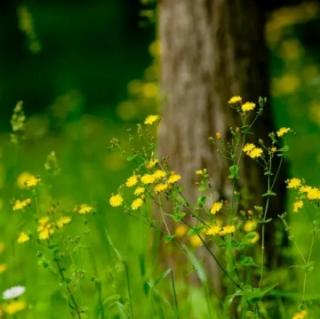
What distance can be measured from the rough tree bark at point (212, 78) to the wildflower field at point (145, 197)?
0.8 inches

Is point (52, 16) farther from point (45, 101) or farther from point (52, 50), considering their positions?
point (45, 101)

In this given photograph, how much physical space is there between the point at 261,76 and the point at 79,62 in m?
9.26

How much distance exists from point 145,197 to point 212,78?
56.6 inches

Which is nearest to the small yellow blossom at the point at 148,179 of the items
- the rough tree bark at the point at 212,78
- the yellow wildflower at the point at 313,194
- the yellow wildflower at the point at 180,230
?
the yellow wildflower at the point at 313,194

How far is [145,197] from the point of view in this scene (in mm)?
2662

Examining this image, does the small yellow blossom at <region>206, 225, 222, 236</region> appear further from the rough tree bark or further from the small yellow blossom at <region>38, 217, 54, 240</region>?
the rough tree bark

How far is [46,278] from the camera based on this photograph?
4453mm

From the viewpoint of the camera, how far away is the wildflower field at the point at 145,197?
2689 millimetres

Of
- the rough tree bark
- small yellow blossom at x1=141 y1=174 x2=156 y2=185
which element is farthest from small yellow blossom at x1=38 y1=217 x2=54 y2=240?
the rough tree bark

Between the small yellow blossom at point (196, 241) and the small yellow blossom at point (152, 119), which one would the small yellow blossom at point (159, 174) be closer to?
the small yellow blossom at point (152, 119)

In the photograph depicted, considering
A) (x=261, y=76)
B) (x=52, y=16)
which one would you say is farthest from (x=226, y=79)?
(x=52, y=16)

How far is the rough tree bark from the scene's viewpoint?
397 centimetres

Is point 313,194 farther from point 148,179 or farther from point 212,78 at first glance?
point 212,78

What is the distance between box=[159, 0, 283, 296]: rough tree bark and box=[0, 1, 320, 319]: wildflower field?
0.02 metres
